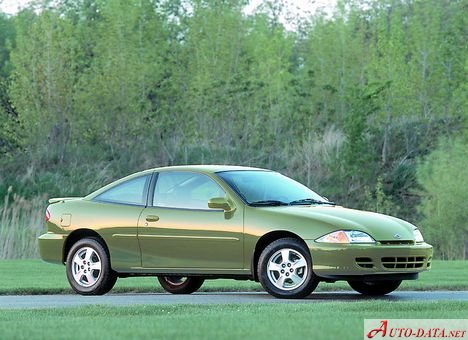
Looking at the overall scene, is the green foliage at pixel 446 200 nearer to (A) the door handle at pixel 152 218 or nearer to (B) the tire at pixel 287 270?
(A) the door handle at pixel 152 218

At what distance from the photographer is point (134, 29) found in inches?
1965

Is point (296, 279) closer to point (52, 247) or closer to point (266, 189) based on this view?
point (266, 189)

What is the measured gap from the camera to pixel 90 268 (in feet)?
53.6

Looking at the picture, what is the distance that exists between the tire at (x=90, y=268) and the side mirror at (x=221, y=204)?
5.32 ft

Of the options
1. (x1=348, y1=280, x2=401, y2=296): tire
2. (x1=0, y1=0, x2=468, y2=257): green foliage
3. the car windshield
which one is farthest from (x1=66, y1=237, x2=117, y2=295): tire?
(x1=0, y1=0, x2=468, y2=257): green foliage

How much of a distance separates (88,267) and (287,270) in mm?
2666

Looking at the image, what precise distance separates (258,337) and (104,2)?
43.7 meters

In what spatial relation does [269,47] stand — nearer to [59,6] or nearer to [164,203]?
[59,6]

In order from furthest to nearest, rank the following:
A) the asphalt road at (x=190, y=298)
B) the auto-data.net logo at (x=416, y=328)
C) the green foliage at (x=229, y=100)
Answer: the green foliage at (x=229, y=100)
the asphalt road at (x=190, y=298)
the auto-data.net logo at (x=416, y=328)

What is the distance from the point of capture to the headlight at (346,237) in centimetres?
1491

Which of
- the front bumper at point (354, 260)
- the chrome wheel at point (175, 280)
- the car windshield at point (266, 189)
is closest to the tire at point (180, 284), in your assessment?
the chrome wheel at point (175, 280)

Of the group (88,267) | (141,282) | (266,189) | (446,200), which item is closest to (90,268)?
(88,267)

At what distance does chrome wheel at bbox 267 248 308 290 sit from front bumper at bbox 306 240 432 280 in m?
0.20

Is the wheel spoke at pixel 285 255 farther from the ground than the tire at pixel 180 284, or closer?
farther from the ground
